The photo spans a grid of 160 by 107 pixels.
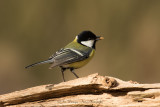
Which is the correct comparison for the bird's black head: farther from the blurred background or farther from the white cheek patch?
the blurred background

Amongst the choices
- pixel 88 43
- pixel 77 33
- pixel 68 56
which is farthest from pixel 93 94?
pixel 77 33

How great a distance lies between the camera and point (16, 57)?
8.59 m

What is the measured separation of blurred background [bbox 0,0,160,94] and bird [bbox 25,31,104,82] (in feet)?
7.63

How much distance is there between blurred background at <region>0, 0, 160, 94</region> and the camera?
25.4 ft

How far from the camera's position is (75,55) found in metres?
4.84

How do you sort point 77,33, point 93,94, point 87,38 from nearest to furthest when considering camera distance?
point 93,94, point 87,38, point 77,33

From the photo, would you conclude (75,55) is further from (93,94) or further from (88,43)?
(93,94)

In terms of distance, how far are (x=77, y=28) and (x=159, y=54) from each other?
224cm

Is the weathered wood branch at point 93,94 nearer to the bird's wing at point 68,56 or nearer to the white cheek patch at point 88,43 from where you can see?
the bird's wing at point 68,56

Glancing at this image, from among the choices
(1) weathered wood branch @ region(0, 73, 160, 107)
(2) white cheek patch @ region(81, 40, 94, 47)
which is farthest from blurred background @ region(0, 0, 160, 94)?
(1) weathered wood branch @ region(0, 73, 160, 107)

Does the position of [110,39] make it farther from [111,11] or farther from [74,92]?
[74,92]

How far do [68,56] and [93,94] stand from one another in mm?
982

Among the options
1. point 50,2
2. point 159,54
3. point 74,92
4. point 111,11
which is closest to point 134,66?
point 159,54

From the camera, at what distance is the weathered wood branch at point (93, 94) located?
373 cm
